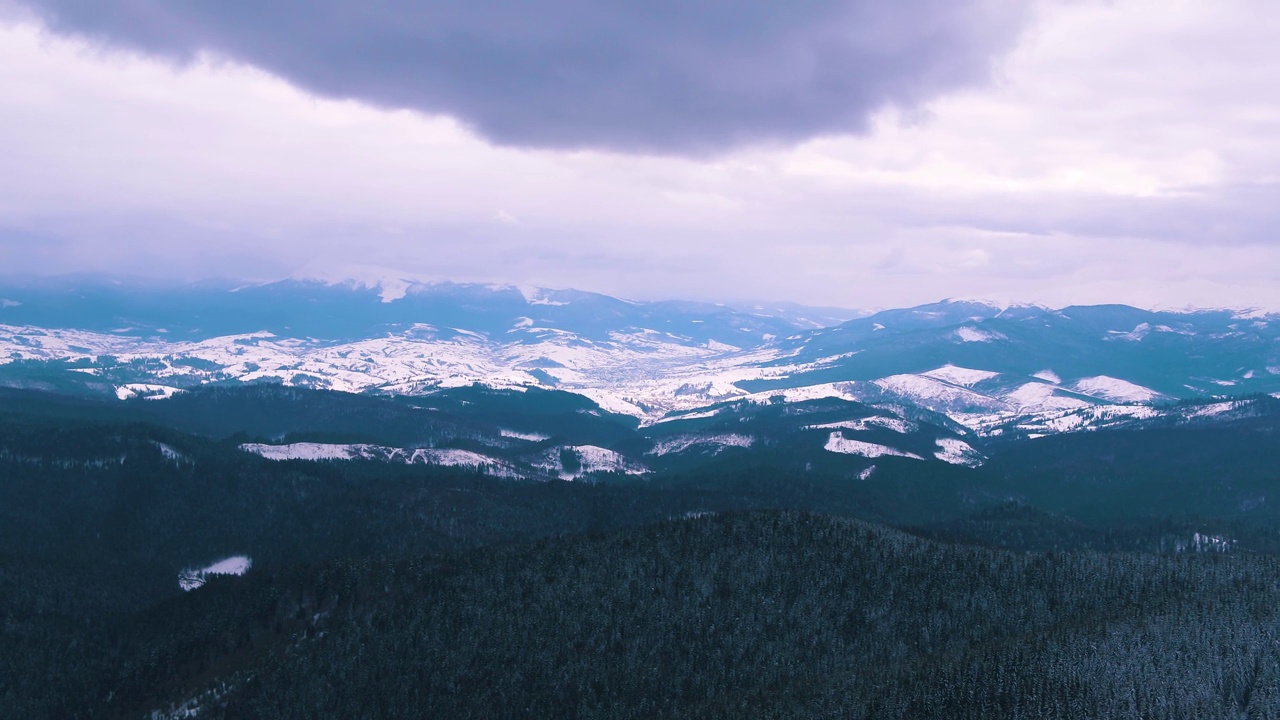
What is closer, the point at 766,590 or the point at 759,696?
the point at 759,696

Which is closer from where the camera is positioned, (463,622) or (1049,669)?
(1049,669)

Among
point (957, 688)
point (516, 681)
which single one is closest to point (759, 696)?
point (957, 688)

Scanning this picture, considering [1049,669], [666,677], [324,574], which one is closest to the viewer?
[1049,669]

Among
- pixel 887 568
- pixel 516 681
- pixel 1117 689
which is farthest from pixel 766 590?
pixel 1117 689

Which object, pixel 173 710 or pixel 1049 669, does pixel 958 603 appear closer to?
pixel 1049 669

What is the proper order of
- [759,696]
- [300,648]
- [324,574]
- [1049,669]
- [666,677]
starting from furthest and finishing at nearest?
[324,574] → [300,648] → [666,677] → [759,696] → [1049,669]

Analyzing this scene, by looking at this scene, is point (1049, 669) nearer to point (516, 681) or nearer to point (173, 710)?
point (516, 681)

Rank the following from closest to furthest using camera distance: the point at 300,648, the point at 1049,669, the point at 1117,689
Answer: the point at 1117,689 → the point at 1049,669 → the point at 300,648

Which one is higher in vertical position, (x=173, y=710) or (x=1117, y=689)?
(x=1117, y=689)

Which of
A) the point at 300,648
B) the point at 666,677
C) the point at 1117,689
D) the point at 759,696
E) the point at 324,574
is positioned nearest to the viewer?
the point at 1117,689
